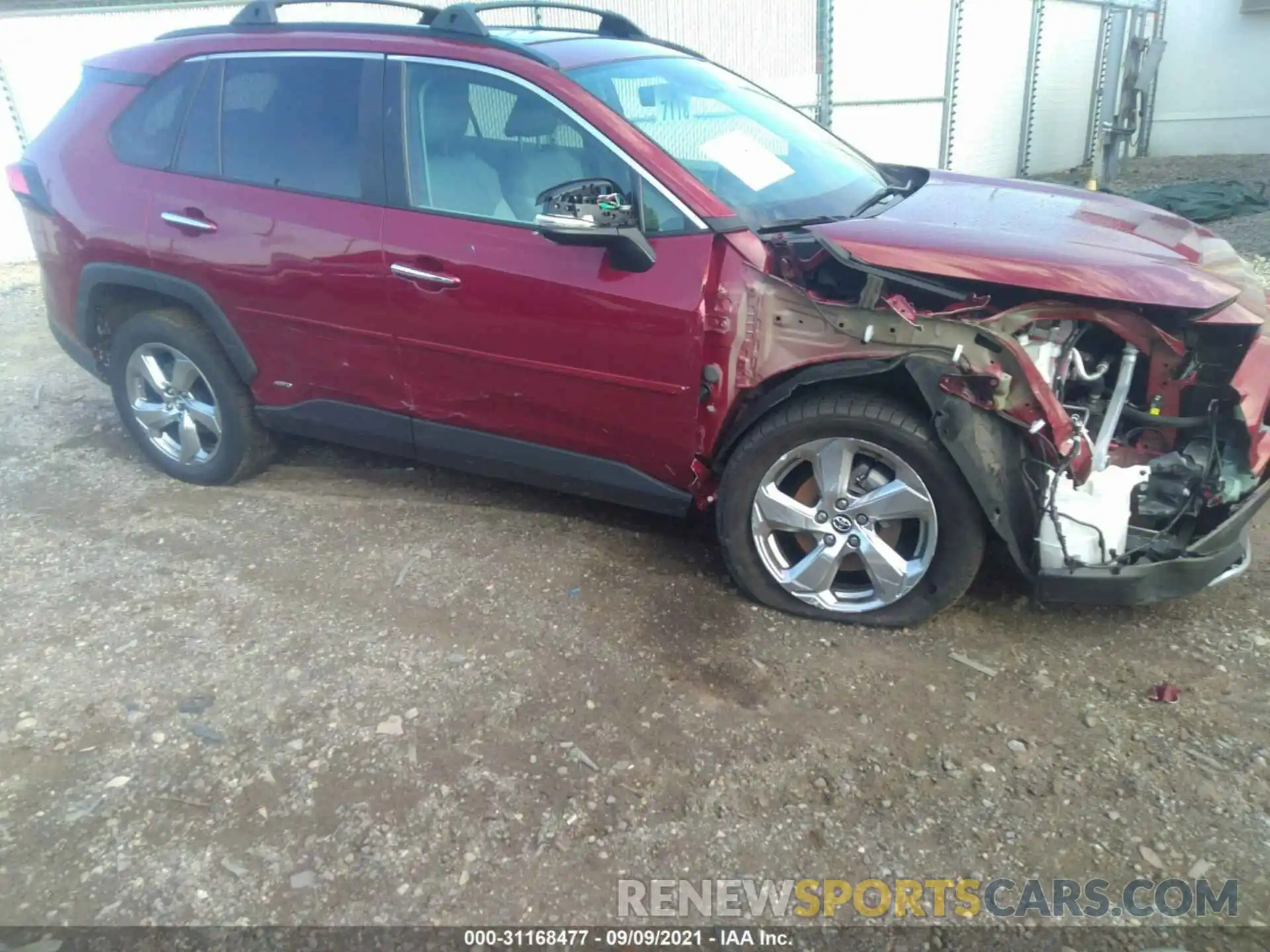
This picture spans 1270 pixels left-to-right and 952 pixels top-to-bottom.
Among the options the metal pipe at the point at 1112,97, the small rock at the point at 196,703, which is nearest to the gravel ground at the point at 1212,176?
the metal pipe at the point at 1112,97

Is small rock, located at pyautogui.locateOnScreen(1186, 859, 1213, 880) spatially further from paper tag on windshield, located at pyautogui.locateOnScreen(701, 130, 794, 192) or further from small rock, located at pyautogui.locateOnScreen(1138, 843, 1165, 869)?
paper tag on windshield, located at pyautogui.locateOnScreen(701, 130, 794, 192)

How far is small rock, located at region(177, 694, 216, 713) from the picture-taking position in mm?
2973

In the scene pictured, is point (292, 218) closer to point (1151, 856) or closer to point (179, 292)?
point (179, 292)

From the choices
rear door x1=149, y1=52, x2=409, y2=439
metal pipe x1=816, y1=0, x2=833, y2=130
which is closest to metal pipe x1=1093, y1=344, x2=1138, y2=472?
→ rear door x1=149, y1=52, x2=409, y2=439

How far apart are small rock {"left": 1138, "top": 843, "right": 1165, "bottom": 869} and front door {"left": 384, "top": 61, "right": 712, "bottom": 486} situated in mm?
1740

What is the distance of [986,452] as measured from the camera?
285 centimetres

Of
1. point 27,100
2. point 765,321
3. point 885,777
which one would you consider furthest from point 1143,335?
point 27,100

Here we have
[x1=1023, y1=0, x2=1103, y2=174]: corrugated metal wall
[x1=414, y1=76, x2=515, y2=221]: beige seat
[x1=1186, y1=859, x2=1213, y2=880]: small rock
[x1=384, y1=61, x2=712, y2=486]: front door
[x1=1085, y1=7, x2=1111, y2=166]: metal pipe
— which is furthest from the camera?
[x1=1085, y1=7, x2=1111, y2=166]: metal pipe

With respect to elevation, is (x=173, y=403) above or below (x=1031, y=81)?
below

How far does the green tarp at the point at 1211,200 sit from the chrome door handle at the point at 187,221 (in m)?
8.45

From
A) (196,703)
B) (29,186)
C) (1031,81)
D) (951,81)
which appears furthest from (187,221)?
(1031,81)

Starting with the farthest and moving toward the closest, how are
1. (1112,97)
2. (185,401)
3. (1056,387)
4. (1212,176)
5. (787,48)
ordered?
(1212,176) < (1112,97) < (787,48) < (185,401) < (1056,387)

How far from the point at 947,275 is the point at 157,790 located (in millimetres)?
2790

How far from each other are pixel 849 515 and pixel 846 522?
0.10ft
